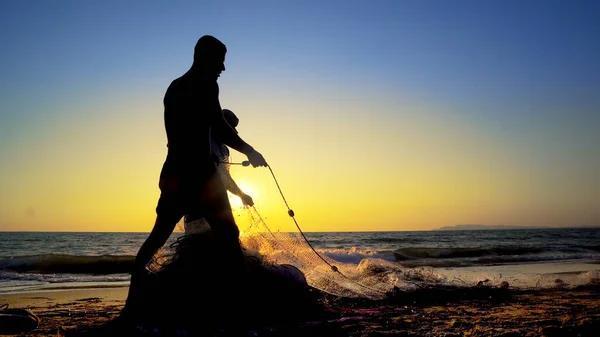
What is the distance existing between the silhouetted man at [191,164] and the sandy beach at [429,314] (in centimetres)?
72

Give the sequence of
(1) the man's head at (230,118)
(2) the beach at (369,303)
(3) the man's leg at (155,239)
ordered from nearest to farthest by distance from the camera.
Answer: (3) the man's leg at (155,239), (2) the beach at (369,303), (1) the man's head at (230,118)

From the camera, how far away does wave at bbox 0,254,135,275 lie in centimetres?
1736

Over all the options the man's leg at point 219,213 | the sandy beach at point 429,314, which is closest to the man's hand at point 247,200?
the man's leg at point 219,213

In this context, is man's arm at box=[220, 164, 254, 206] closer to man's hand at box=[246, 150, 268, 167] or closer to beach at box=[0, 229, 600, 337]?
man's hand at box=[246, 150, 268, 167]

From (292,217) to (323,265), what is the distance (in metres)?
1.27

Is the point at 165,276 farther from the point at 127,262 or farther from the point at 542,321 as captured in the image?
the point at 127,262

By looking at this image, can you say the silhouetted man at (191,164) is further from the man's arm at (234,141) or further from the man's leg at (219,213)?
the man's arm at (234,141)

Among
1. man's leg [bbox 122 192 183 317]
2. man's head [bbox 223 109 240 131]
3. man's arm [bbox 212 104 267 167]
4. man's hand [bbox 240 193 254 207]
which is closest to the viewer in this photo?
man's leg [bbox 122 192 183 317]

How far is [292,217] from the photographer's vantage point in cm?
525

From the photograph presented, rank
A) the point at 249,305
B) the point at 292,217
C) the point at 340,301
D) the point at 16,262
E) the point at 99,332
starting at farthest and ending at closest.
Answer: the point at 16,262 < the point at 340,301 < the point at 292,217 < the point at 249,305 < the point at 99,332

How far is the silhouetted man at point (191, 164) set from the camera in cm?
404

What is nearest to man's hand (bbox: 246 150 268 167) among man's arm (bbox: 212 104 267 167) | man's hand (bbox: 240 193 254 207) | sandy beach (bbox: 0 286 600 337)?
man's arm (bbox: 212 104 267 167)

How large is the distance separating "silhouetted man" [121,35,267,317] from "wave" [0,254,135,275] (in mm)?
13920

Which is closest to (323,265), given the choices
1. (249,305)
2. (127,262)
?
(249,305)
